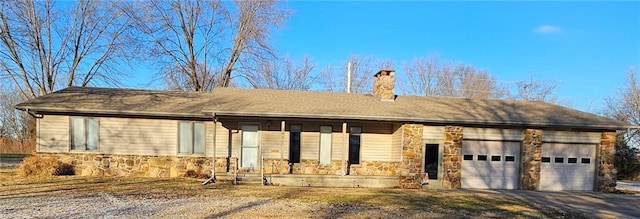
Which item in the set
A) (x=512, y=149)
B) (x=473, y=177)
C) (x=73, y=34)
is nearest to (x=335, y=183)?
(x=473, y=177)

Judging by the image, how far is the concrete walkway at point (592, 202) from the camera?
870 centimetres

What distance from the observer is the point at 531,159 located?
1269 centimetres

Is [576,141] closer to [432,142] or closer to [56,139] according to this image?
[432,142]

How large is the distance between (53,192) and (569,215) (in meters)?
12.0

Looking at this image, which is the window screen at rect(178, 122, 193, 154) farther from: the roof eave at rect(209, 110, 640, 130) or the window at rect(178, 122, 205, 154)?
the roof eave at rect(209, 110, 640, 130)

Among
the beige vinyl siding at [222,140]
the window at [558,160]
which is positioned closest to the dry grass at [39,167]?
the beige vinyl siding at [222,140]

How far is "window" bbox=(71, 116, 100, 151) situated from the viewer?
12.8 metres

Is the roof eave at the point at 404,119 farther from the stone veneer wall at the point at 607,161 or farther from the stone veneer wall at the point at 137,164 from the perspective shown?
the stone veneer wall at the point at 137,164

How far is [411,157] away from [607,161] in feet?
23.1

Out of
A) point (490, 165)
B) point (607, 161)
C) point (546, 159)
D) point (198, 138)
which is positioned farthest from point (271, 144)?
point (607, 161)

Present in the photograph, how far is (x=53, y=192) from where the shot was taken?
904cm

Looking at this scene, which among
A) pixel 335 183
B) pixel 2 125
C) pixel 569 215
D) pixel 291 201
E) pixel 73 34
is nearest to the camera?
pixel 569 215

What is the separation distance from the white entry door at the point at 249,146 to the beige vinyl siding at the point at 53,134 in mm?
5932

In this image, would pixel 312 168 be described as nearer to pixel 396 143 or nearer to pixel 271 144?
pixel 271 144
